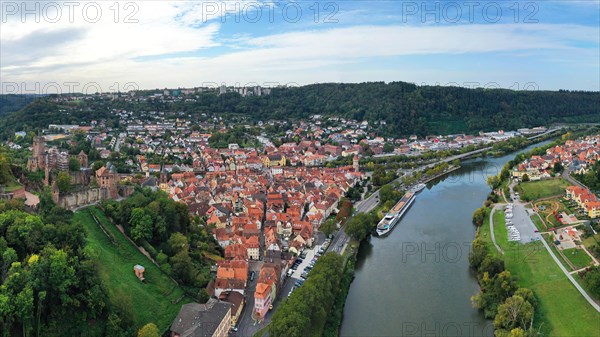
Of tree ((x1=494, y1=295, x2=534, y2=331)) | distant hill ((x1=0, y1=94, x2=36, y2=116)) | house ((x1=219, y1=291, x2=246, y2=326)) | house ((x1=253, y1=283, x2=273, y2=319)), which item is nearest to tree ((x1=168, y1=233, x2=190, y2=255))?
house ((x1=219, y1=291, x2=246, y2=326))

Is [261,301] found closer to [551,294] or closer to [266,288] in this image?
[266,288]

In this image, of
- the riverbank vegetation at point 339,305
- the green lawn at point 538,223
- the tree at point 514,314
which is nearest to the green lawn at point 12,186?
the riverbank vegetation at point 339,305

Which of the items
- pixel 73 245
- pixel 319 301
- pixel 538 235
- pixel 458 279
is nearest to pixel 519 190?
pixel 538 235

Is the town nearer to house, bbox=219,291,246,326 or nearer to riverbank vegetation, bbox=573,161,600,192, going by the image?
house, bbox=219,291,246,326

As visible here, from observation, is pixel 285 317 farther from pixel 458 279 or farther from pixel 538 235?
pixel 538 235

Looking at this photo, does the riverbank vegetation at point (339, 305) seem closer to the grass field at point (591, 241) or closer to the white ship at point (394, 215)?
the white ship at point (394, 215)

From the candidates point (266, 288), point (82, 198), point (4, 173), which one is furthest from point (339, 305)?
point (4, 173)
